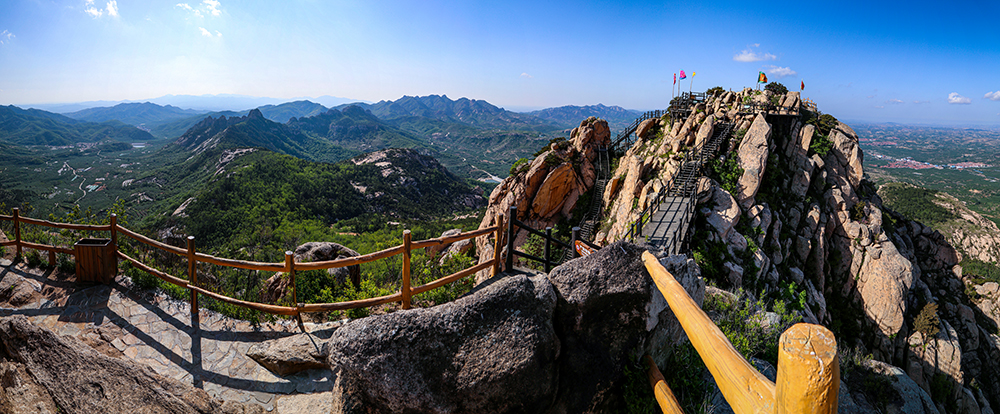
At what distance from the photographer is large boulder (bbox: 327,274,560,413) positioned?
297 cm

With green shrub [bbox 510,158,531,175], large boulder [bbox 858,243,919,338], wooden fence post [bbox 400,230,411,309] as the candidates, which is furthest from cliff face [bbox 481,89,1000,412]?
wooden fence post [bbox 400,230,411,309]

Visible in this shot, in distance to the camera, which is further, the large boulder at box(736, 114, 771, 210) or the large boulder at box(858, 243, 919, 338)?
the large boulder at box(858, 243, 919, 338)

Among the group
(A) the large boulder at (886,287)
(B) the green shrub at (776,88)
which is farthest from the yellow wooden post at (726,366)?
(B) the green shrub at (776,88)

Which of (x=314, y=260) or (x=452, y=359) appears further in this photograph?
(x=314, y=260)

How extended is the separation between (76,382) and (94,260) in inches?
180

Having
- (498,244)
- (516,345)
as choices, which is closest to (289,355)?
(498,244)

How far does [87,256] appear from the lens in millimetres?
6742

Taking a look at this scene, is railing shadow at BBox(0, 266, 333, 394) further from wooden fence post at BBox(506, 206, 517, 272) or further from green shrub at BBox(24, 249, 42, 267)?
wooden fence post at BBox(506, 206, 517, 272)

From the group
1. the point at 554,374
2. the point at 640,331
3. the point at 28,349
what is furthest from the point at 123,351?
the point at 640,331

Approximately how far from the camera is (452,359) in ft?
9.99

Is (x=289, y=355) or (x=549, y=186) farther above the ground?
(x=549, y=186)

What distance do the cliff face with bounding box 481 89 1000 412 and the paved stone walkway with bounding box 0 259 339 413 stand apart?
35.1 feet

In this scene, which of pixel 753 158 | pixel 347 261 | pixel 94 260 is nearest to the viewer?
pixel 347 261

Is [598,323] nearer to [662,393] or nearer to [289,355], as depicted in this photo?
[662,393]
